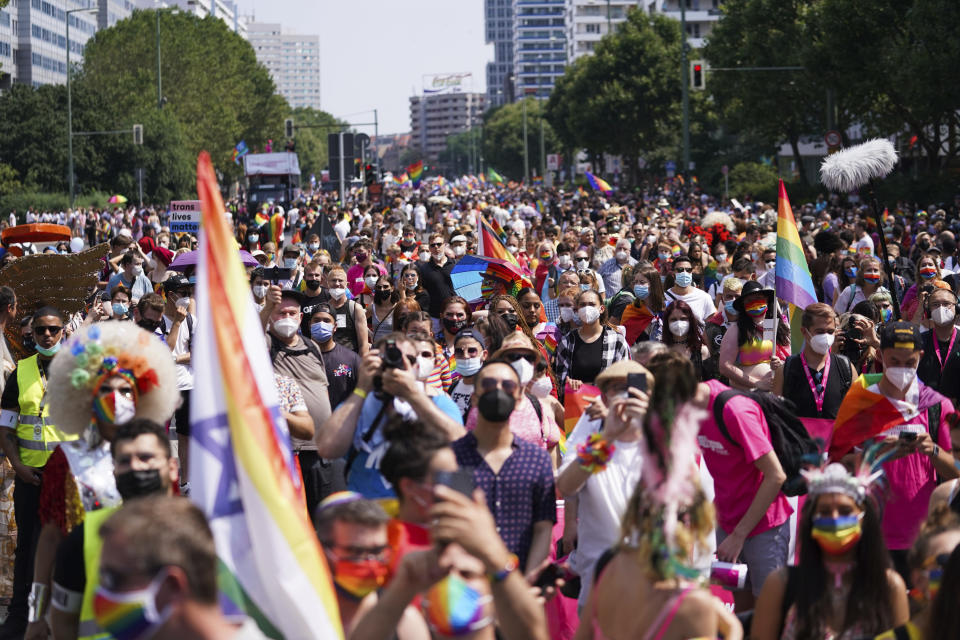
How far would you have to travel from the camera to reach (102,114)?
70500mm

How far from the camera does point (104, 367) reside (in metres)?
5.31

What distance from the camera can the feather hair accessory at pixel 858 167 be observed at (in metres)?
10.0

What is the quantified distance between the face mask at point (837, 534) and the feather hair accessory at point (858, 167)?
19.6ft

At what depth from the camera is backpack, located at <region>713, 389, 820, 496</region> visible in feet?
19.5

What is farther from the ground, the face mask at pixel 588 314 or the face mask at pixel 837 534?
the face mask at pixel 588 314

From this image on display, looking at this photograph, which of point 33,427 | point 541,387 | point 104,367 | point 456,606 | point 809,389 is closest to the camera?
point 456,606

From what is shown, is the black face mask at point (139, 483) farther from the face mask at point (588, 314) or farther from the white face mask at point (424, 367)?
the face mask at point (588, 314)

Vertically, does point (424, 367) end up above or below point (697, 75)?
below

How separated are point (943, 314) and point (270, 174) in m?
52.5

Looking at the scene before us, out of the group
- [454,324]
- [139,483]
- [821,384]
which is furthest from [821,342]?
[139,483]

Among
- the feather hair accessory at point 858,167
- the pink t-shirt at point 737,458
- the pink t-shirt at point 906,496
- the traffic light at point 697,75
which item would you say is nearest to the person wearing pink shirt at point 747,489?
the pink t-shirt at point 737,458

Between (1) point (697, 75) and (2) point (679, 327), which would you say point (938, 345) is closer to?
(2) point (679, 327)

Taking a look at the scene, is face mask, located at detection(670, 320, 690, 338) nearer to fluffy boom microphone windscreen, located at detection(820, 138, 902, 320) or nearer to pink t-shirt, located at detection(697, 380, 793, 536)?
fluffy boom microphone windscreen, located at detection(820, 138, 902, 320)

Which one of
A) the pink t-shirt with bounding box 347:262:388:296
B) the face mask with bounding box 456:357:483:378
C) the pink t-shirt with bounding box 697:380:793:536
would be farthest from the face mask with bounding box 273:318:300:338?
the pink t-shirt with bounding box 347:262:388:296
